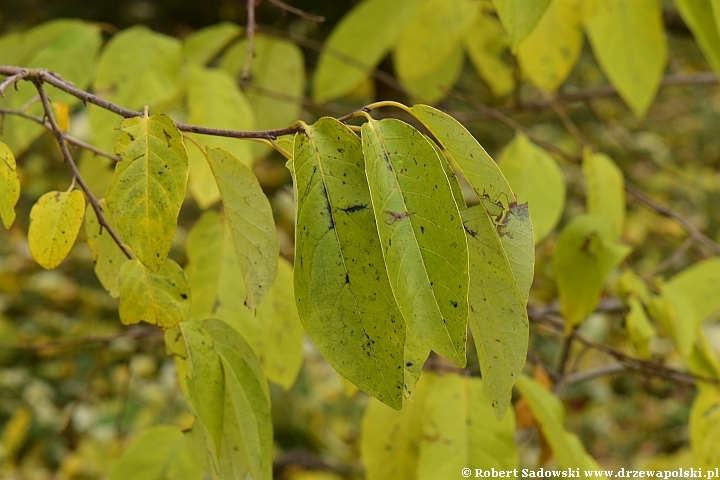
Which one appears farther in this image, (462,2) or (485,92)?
(485,92)

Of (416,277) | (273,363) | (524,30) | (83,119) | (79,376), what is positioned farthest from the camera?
(83,119)

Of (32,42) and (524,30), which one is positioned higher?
(524,30)

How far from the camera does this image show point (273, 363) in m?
0.78

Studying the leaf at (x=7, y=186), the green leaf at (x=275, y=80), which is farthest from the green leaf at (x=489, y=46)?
the leaf at (x=7, y=186)

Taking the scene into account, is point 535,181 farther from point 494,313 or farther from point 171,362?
point 171,362

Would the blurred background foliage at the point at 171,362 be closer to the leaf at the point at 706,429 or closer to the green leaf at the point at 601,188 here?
the green leaf at the point at 601,188

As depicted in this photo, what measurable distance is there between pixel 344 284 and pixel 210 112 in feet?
1.83

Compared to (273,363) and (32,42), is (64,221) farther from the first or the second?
(32,42)

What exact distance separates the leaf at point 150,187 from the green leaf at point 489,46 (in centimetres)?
87

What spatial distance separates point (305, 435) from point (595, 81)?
6.00 ft

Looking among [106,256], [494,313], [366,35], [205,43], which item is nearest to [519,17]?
[494,313]

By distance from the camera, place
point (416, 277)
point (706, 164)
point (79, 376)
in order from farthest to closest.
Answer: point (706, 164) < point (79, 376) < point (416, 277)

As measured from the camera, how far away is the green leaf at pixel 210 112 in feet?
2.84

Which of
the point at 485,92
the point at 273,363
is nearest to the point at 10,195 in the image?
the point at 273,363
